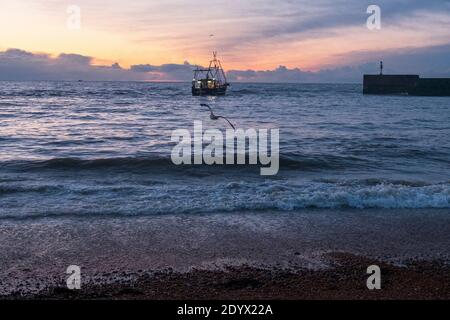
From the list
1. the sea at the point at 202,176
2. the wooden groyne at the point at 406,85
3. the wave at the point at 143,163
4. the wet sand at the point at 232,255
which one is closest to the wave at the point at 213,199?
the sea at the point at 202,176

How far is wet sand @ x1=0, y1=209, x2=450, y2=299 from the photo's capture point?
18.5 ft

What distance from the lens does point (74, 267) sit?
638 cm

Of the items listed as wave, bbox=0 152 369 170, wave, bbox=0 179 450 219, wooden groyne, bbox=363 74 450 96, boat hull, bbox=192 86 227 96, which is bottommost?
wave, bbox=0 179 450 219

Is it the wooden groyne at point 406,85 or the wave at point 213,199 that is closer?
the wave at point 213,199

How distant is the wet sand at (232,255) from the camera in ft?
18.5

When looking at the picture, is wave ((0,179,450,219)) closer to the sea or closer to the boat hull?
the sea

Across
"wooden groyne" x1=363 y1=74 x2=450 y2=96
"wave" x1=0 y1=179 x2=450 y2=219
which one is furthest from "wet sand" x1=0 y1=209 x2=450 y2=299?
"wooden groyne" x1=363 y1=74 x2=450 y2=96

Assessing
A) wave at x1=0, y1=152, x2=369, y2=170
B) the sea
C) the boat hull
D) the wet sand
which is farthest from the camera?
the boat hull

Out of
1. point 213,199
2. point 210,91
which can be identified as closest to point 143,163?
point 213,199

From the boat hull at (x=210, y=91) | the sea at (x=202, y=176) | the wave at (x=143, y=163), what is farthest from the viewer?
the boat hull at (x=210, y=91)

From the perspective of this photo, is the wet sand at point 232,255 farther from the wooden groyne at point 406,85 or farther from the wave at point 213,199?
the wooden groyne at point 406,85

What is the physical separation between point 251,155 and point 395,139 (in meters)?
10.4

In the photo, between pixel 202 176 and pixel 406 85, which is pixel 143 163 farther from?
pixel 406 85
